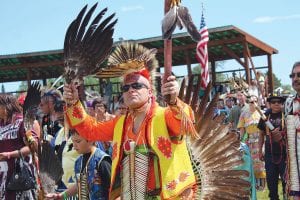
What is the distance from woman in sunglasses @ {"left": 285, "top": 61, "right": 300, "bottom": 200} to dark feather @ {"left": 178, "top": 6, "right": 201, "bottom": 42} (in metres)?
1.53

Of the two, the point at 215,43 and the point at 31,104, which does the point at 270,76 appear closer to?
the point at 215,43

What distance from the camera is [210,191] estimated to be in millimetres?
3725

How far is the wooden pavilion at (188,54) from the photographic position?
14523 millimetres

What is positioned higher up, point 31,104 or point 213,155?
point 31,104

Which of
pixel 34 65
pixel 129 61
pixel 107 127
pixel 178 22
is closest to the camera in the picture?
pixel 178 22

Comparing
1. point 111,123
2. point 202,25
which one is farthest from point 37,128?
point 202,25

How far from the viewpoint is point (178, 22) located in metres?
2.80

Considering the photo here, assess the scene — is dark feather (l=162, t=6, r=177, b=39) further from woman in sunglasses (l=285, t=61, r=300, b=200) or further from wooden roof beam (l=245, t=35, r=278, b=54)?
wooden roof beam (l=245, t=35, r=278, b=54)

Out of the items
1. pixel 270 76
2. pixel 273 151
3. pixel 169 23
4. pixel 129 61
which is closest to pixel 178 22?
pixel 169 23

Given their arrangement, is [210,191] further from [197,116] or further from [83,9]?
[83,9]

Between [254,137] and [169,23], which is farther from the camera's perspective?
[254,137]

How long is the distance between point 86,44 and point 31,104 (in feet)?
5.47

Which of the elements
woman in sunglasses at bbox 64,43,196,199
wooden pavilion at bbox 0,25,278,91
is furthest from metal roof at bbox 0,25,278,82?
woman in sunglasses at bbox 64,43,196,199

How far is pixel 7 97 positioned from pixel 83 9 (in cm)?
193
